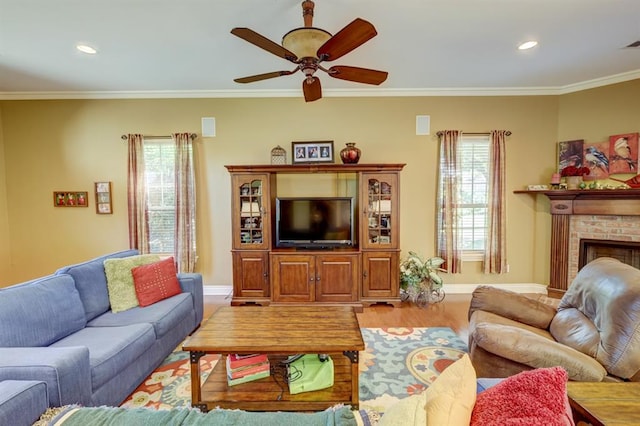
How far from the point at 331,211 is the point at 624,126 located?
3.92 metres

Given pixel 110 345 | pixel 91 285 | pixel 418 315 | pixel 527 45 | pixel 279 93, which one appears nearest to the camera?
pixel 110 345

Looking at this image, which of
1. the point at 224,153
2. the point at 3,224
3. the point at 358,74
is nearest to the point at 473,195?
the point at 358,74

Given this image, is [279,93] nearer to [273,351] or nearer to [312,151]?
[312,151]

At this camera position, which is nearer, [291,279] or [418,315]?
[418,315]

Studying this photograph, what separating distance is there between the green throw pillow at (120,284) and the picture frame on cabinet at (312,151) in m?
2.33

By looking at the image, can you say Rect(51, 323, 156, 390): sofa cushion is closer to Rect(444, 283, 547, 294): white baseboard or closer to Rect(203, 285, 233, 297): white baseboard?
Rect(203, 285, 233, 297): white baseboard

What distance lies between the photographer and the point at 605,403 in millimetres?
1163

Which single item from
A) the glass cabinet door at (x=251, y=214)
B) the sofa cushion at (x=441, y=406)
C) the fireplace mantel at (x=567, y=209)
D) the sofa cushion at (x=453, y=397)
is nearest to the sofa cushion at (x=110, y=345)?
the glass cabinet door at (x=251, y=214)

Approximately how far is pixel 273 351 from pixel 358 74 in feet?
6.92

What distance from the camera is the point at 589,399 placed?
119 centimetres

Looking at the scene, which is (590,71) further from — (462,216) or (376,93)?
(376,93)

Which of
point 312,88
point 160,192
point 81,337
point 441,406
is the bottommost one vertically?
point 81,337

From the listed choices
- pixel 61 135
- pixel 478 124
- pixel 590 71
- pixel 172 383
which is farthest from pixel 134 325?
pixel 590 71

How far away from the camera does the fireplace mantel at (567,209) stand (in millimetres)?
3332
